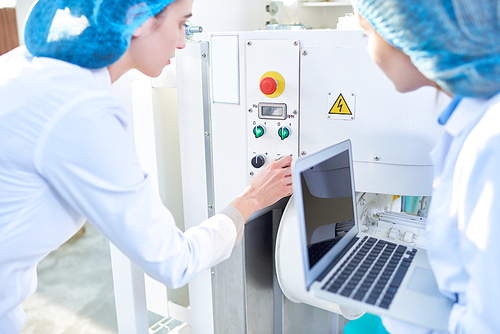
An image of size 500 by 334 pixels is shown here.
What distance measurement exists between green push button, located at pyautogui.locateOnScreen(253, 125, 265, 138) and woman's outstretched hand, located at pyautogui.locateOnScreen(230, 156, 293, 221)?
0.13m

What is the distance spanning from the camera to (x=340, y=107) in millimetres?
1055

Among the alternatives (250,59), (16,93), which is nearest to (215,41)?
(250,59)

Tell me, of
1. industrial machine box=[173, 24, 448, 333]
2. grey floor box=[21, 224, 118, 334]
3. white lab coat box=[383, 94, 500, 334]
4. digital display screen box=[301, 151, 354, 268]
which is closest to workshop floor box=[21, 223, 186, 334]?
grey floor box=[21, 224, 118, 334]

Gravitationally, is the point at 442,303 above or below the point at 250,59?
below

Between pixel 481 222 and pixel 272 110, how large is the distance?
700mm

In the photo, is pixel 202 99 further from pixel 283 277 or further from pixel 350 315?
pixel 350 315

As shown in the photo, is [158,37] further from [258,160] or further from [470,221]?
[470,221]

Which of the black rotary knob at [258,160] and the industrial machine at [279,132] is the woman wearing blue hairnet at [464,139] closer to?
the industrial machine at [279,132]

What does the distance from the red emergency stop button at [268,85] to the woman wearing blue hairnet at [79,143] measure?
0.31 m

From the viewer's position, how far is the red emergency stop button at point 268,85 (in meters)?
1.10

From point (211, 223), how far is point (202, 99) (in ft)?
1.62

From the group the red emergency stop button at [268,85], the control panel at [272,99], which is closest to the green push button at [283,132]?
the control panel at [272,99]

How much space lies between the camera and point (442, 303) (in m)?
0.66

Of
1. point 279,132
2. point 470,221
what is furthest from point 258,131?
point 470,221
